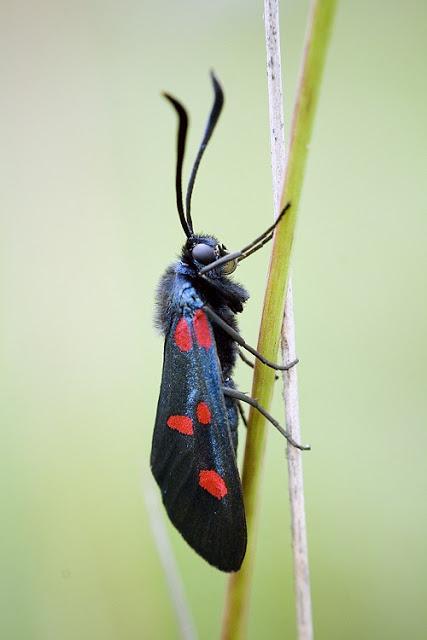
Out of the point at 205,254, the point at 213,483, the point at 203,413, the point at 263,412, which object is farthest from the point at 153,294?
the point at 263,412

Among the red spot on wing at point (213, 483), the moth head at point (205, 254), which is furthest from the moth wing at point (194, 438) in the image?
the moth head at point (205, 254)

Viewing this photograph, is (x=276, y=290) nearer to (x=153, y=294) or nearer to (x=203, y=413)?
(x=203, y=413)

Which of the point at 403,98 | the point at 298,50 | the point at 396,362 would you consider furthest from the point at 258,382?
the point at 298,50

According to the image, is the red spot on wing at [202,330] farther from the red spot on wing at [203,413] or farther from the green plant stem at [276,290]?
the green plant stem at [276,290]

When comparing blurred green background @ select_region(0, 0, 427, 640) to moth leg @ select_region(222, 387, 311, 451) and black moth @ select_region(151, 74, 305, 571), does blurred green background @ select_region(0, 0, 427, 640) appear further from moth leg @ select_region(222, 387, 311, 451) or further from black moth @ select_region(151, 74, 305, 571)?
moth leg @ select_region(222, 387, 311, 451)

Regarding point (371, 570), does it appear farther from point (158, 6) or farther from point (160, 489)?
point (158, 6)
